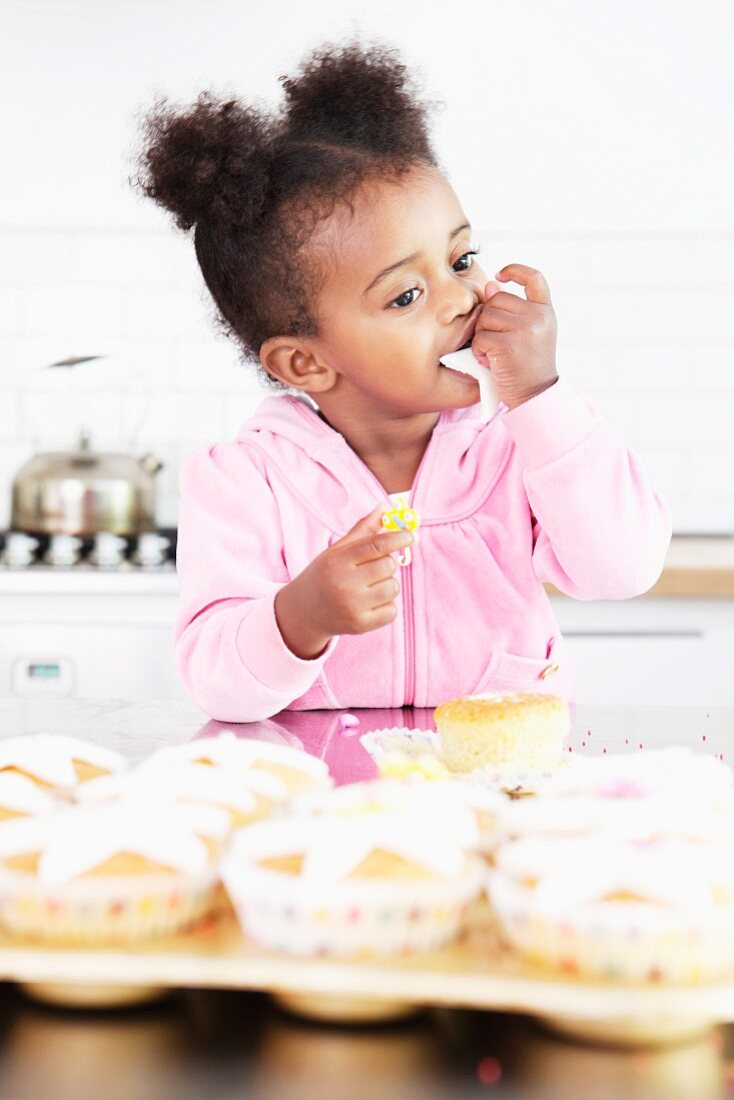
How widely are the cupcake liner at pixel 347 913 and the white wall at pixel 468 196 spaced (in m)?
2.52

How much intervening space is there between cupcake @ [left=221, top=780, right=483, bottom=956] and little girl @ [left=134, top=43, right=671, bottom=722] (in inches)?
23.5

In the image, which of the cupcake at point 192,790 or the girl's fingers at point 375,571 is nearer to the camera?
the cupcake at point 192,790

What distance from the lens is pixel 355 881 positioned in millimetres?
470

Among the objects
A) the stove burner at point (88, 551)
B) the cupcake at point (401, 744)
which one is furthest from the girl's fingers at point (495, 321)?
the stove burner at point (88, 551)

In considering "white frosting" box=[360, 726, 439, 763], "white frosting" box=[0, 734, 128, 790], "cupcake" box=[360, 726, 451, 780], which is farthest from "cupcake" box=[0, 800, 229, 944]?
"white frosting" box=[360, 726, 439, 763]

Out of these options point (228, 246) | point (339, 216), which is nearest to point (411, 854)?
point (339, 216)

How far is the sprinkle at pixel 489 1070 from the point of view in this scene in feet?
1.37

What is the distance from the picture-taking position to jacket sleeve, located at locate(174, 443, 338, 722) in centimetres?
114

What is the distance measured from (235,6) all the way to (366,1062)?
116 inches

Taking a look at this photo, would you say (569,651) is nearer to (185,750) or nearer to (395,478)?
(395,478)

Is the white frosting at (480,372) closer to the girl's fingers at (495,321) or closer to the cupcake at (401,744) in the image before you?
the girl's fingers at (495,321)

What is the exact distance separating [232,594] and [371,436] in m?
0.27

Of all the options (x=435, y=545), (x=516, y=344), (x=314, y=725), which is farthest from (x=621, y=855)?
(x=435, y=545)

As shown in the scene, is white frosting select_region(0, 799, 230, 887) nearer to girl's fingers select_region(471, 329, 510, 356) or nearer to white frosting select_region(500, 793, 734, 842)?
white frosting select_region(500, 793, 734, 842)
